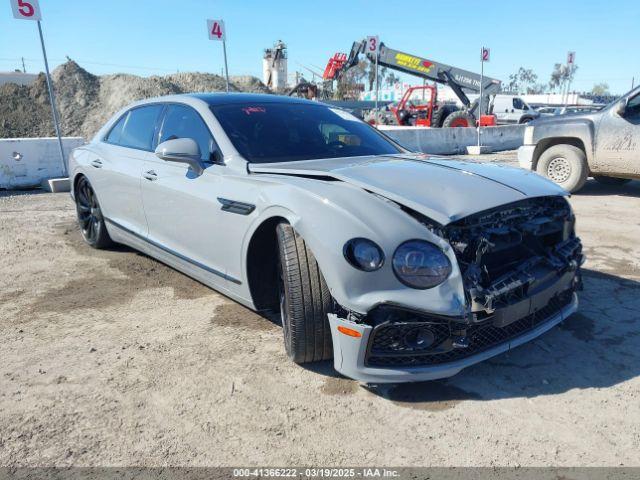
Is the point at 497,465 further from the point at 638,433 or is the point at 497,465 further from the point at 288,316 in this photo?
the point at 288,316

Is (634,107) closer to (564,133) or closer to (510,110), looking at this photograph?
(564,133)

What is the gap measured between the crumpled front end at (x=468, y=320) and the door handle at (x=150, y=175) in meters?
2.07

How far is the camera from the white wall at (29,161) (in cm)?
859

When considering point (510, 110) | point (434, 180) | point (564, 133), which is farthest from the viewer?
point (510, 110)

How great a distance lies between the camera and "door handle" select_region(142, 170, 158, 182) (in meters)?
3.70

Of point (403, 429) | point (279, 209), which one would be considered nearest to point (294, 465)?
point (403, 429)

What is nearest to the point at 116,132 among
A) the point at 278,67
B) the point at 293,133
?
the point at 293,133

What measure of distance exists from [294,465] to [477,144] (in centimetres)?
1520

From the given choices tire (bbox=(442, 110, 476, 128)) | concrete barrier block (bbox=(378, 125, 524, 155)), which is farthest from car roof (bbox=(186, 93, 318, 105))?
tire (bbox=(442, 110, 476, 128))

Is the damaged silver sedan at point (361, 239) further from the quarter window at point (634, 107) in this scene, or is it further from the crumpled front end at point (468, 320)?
the quarter window at point (634, 107)

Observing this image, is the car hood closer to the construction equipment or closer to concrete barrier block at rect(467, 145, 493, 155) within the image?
concrete barrier block at rect(467, 145, 493, 155)

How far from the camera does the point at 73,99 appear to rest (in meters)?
25.6

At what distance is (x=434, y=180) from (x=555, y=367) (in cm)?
122

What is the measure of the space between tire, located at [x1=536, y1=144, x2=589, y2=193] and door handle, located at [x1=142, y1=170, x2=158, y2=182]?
642 cm
